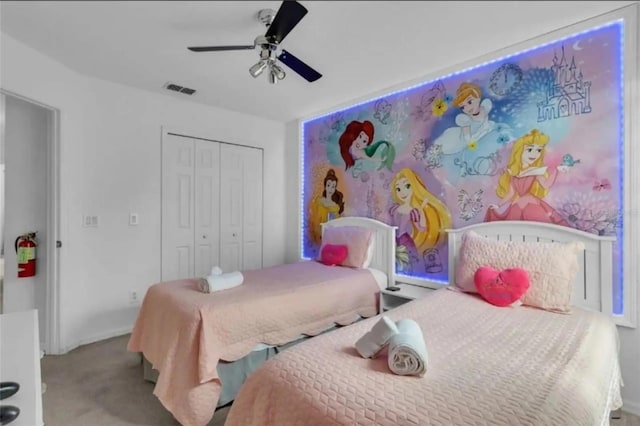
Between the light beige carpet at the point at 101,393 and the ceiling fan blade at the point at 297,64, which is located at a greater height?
the ceiling fan blade at the point at 297,64

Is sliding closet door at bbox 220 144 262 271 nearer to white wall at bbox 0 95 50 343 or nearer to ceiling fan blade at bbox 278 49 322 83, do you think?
white wall at bbox 0 95 50 343

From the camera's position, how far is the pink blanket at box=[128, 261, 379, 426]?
174 centimetres

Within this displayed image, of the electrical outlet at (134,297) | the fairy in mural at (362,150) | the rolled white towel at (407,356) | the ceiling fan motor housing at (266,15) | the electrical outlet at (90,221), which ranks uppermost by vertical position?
the ceiling fan motor housing at (266,15)

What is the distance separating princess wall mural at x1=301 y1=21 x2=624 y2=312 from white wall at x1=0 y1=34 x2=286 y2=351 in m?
2.01

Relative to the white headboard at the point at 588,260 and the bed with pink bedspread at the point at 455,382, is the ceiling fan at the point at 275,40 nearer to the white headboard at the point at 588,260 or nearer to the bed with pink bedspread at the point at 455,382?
the bed with pink bedspread at the point at 455,382

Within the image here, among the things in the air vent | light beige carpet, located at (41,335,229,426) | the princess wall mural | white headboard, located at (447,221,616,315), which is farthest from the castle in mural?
the air vent

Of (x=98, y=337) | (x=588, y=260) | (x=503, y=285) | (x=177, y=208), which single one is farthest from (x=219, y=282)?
(x=588, y=260)

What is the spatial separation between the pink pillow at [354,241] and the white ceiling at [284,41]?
4.79ft

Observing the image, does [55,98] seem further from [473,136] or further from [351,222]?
[473,136]

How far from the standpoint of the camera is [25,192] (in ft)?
8.90

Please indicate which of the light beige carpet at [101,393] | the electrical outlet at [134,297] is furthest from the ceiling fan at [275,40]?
the electrical outlet at [134,297]

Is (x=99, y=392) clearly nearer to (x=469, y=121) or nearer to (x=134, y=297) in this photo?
(x=134, y=297)

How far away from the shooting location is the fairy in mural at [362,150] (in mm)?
3148

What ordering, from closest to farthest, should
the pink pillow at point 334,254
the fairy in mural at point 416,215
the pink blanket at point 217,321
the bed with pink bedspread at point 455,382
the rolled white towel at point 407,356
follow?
1. the bed with pink bedspread at point 455,382
2. the rolled white towel at point 407,356
3. the pink blanket at point 217,321
4. the fairy in mural at point 416,215
5. the pink pillow at point 334,254
